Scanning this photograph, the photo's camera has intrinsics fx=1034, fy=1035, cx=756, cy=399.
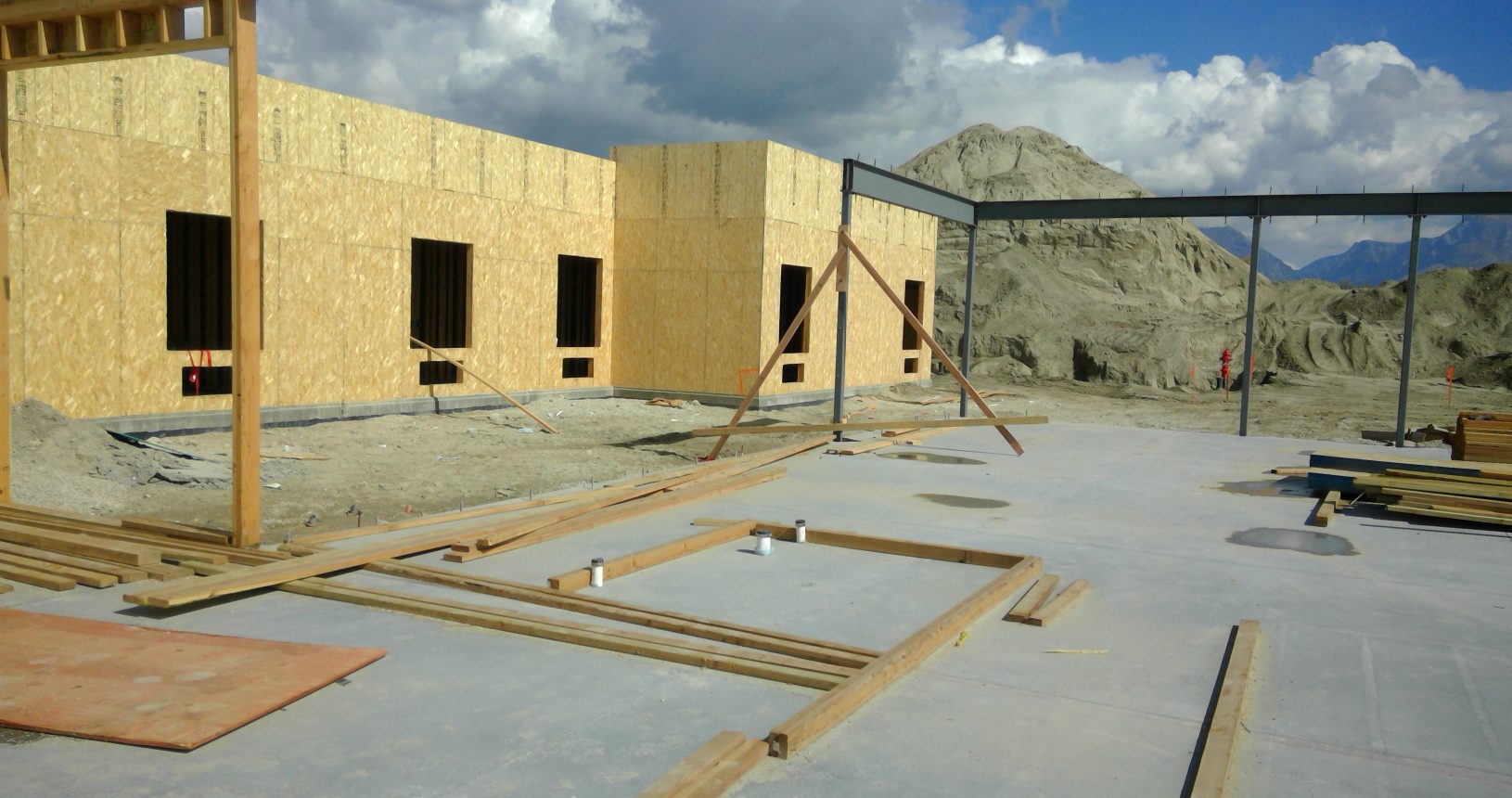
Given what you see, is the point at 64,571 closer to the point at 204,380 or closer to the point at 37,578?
the point at 37,578

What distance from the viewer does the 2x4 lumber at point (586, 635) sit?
5.32 m

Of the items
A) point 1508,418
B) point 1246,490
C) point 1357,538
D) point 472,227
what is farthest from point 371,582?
point 1508,418

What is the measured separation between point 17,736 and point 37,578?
2780mm

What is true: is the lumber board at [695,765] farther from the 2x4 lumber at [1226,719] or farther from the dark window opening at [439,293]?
the dark window opening at [439,293]

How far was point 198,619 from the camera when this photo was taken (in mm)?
6008

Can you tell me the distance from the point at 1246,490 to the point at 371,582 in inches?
388

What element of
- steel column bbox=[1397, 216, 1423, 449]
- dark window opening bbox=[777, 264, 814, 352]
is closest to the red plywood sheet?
steel column bbox=[1397, 216, 1423, 449]

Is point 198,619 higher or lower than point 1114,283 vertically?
lower

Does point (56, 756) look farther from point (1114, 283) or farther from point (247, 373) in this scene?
point (1114, 283)

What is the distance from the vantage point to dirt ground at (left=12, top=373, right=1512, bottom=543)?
34.6 feet

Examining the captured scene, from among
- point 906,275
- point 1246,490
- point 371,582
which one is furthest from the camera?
point 906,275

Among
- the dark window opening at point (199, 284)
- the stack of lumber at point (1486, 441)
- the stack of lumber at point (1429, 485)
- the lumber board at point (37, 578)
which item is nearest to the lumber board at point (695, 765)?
the lumber board at point (37, 578)

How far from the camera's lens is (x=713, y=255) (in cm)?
2133

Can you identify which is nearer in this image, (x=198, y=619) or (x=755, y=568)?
(x=198, y=619)
